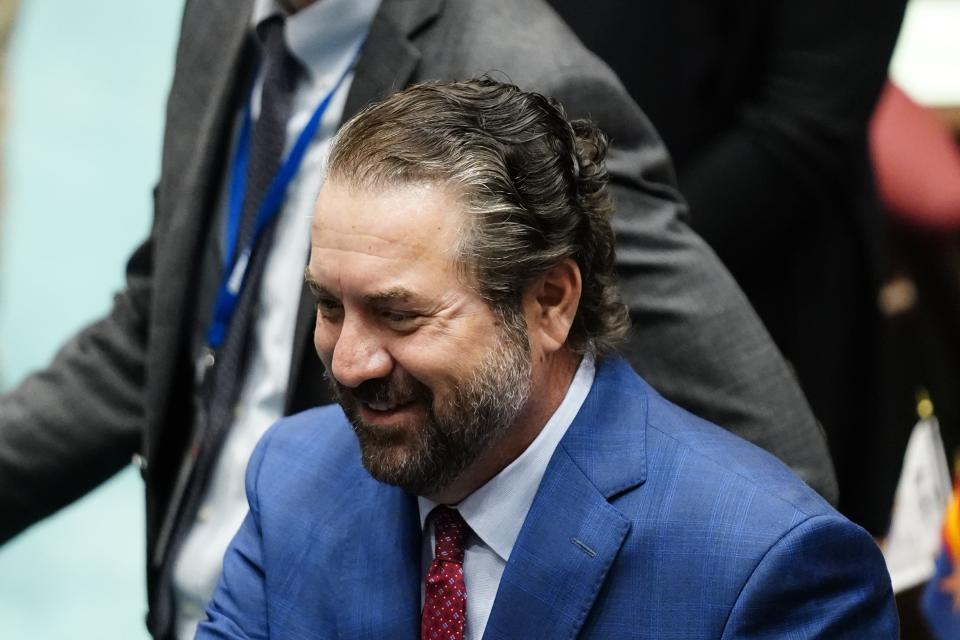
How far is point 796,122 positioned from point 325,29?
873 mm

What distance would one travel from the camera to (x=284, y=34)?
8.96 ft

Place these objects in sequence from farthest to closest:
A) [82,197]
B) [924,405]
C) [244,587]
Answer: [82,197] → [924,405] → [244,587]

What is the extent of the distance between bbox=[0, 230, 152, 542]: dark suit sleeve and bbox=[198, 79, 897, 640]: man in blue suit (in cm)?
87

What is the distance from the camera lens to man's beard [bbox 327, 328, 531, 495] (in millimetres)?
2053

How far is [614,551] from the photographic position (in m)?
2.08

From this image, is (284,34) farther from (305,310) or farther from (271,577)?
(271,577)

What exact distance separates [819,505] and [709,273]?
0.52 metres

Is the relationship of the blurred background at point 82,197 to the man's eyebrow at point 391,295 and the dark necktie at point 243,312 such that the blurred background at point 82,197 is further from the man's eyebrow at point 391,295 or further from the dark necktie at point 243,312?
the man's eyebrow at point 391,295

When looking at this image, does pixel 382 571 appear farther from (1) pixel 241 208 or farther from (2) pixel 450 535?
Result: (1) pixel 241 208

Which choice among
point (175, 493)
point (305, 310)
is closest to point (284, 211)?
point (305, 310)

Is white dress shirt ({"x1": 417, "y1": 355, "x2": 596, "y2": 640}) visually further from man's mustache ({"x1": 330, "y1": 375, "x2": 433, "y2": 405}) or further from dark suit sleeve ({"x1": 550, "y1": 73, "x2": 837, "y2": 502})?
dark suit sleeve ({"x1": 550, "y1": 73, "x2": 837, "y2": 502})

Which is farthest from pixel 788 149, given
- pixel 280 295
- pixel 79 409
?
pixel 79 409

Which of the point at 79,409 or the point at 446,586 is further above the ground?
the point at 446,586

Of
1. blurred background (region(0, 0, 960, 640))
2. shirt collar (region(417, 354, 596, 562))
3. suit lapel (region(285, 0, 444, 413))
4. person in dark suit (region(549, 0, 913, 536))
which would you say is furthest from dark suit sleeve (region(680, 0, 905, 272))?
blurred background (region(0, 0, 960, 640))
